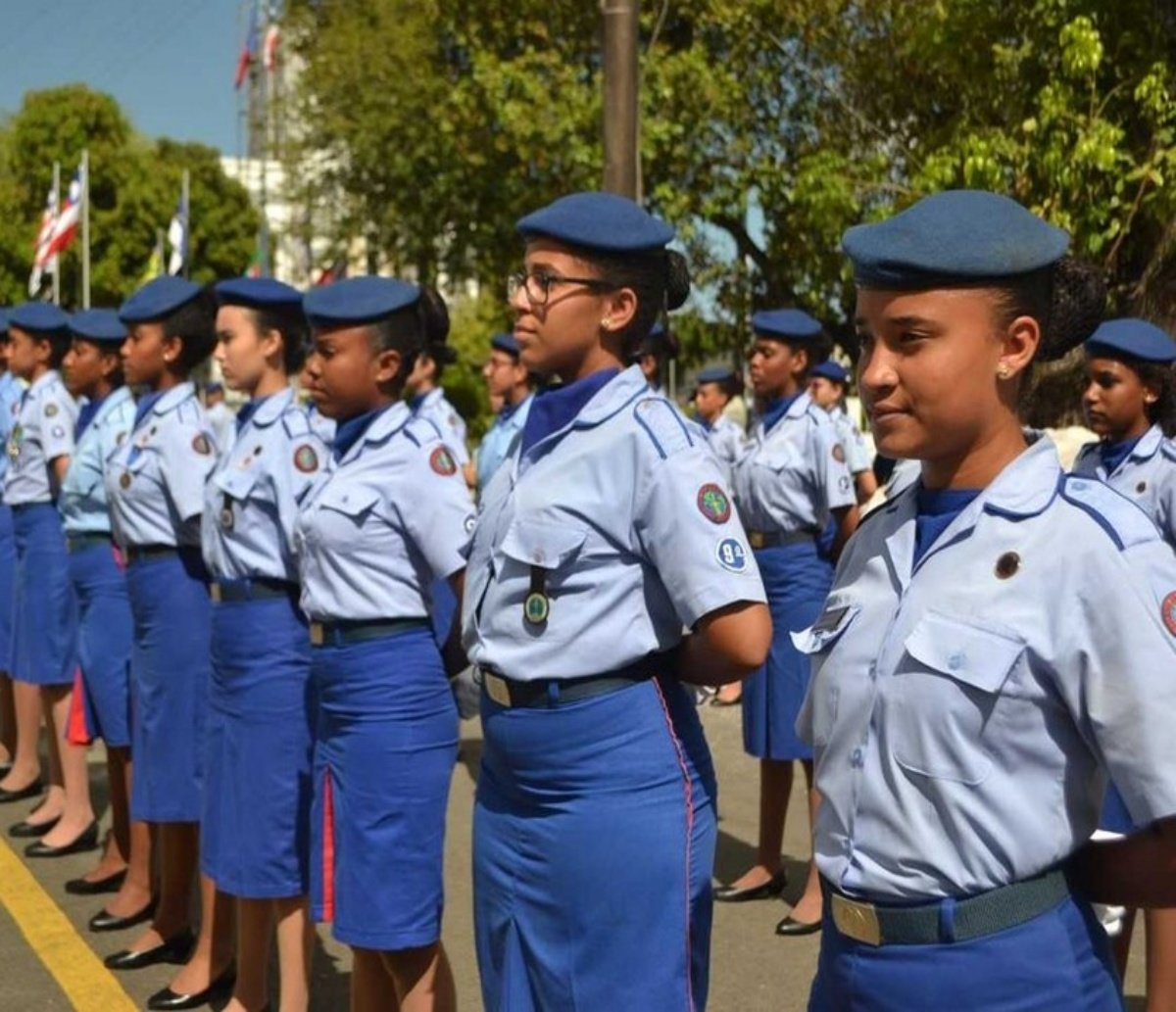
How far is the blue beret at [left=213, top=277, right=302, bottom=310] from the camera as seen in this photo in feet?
17.7

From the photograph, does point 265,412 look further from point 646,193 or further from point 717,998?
point 646,193

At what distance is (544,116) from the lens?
68.7 feet

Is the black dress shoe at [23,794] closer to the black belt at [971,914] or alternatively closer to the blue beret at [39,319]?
the blue beret at [39,319]

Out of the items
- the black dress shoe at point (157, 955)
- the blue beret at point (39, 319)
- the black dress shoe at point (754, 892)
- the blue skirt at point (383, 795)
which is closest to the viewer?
the blue skirt at point (383, 795)

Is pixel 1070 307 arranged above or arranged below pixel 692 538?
above

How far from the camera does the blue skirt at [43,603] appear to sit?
7906 mm

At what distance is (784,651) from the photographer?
697 cm

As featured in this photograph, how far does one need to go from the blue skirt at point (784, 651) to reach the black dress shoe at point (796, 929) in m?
0.66

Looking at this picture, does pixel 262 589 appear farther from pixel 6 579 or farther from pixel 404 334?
pixel 6 579

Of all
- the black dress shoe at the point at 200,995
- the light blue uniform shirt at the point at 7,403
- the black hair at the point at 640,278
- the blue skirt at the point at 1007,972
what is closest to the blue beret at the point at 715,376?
the light blue uniform shirt at the point at 7,403

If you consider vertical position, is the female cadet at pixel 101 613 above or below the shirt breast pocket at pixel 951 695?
below

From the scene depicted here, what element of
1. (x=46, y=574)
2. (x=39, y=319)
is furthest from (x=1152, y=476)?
(x=39, y=319)

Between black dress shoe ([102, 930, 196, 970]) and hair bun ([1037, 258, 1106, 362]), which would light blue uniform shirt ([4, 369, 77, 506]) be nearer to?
black dress shoe ([102, 930, 196, 970])

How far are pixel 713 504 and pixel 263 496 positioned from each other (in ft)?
6.71
